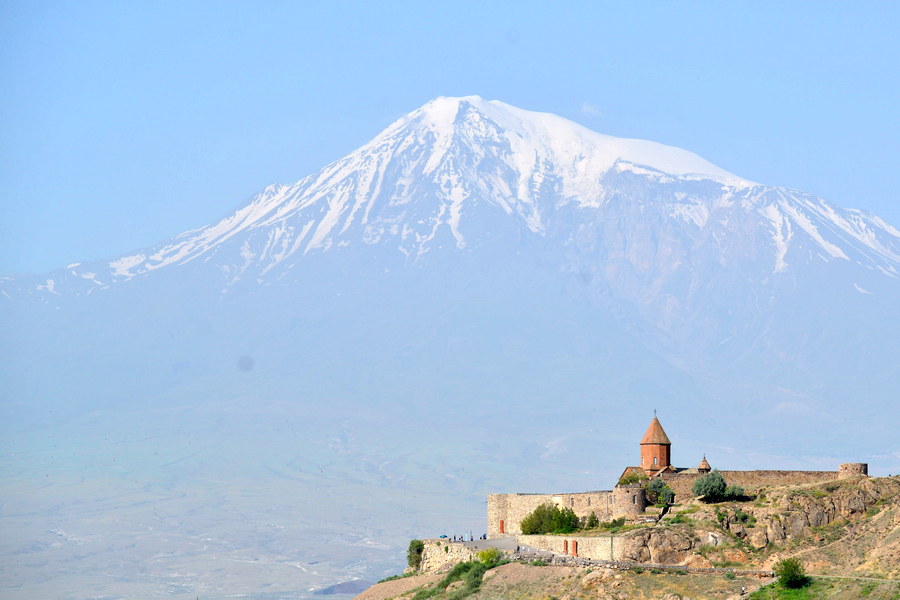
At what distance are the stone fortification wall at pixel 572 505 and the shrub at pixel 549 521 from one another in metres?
0.43

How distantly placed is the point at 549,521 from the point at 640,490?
5455mm

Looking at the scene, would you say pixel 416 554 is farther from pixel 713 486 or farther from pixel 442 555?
pixel 713 486

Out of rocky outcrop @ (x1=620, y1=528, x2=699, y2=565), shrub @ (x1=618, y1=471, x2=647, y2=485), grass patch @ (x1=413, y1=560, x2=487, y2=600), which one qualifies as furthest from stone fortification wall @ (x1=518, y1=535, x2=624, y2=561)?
shrub @ (x1=618, y1=471, x2=647, y2=485)

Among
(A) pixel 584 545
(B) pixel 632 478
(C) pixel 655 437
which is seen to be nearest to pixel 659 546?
(A) pixel 584 545

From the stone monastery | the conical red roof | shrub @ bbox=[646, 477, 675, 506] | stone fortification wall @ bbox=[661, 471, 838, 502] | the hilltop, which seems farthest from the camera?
the conical red roof

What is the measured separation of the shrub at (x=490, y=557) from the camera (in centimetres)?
7819

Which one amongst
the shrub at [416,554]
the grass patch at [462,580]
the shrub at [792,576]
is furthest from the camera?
the shrub at [416,554]

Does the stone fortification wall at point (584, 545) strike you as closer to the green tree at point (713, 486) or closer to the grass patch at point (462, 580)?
the grass patch at point (462, 580)

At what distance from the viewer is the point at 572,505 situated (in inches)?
3250

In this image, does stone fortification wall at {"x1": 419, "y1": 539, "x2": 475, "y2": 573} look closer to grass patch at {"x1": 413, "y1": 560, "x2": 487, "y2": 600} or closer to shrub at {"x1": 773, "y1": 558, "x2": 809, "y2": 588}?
grass patch at {"x1": 413, "y1": 560, "x2": 487, "y2": 600}

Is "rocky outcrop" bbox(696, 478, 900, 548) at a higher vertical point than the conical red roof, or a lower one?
lower

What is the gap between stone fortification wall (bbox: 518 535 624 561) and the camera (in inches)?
2879

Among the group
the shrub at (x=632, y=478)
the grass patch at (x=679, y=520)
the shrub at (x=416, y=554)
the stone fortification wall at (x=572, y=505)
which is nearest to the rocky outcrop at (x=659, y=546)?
the grass patch at (x=679, y=520)

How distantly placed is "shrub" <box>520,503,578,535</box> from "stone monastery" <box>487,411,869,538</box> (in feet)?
1.48
